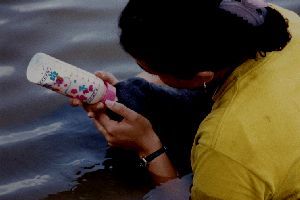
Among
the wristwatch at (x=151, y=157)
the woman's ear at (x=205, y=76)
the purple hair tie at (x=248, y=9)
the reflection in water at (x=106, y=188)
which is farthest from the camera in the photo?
the reflection in water at (x=106, y=188)

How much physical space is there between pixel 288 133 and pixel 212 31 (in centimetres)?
44

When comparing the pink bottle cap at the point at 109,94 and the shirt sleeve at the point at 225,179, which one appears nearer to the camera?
the shirt sleeve at the point at 225,179

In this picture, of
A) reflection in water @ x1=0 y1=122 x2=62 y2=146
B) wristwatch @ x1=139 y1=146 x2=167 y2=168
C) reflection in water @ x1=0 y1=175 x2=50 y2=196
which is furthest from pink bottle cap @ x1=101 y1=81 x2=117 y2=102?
reflection in water @ x1=0 y1=122 x2=62 y2=146

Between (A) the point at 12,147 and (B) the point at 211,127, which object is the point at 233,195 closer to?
(B) the point at 211,127

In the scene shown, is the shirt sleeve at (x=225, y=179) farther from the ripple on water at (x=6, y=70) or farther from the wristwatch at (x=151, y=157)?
the ripple on water at (x=6, y=70)

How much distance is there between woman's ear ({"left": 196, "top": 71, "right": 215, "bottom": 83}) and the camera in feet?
7.02

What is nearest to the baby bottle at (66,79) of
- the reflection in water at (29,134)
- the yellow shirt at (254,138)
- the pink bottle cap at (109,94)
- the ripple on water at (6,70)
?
the pink bottle cap at (109,94)

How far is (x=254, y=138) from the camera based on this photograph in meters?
2.03

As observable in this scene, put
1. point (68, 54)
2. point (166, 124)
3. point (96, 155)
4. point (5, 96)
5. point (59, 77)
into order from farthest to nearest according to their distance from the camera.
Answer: point (68, 54) → point (5, 96) → point (96, 155) → point (166, 124) → point (59, 77)

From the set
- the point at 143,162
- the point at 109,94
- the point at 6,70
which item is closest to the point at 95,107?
the point at 109,94

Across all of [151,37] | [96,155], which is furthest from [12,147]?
[151,37]

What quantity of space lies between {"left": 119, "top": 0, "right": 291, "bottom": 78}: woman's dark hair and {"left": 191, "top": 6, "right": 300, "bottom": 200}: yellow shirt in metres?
0.09

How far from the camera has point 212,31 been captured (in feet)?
6.59

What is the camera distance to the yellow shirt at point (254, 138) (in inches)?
80.2
